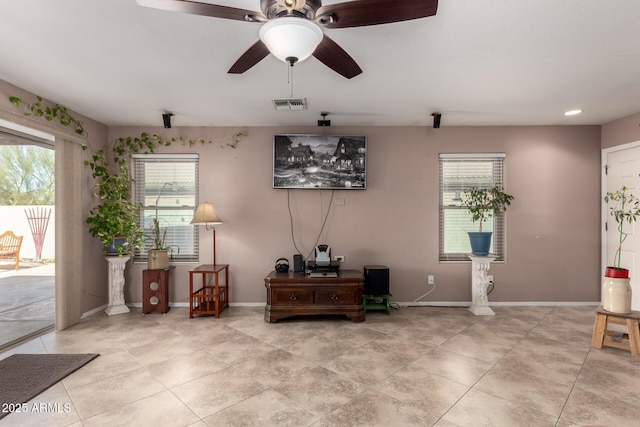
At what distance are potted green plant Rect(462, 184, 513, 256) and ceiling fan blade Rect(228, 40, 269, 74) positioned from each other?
3.22 metres

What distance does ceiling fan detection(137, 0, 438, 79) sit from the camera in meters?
1.36

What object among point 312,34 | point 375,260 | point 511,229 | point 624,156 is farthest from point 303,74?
point 624,156

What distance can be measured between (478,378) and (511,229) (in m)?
2.55

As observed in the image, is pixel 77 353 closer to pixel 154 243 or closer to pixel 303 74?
pixel 154 243

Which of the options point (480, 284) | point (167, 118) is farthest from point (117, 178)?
point (480, 284)

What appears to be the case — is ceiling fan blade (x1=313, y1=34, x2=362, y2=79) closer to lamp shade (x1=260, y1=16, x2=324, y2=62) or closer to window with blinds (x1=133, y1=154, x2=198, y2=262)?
lamp shade (x1=260, y1=16, x2=324, y2=62)

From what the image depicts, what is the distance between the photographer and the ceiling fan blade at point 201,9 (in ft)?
4.43

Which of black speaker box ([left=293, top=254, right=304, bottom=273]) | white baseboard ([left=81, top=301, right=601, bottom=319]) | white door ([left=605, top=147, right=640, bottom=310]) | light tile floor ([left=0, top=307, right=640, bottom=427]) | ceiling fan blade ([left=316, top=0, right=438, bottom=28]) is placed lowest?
light tile floor ([left=0, top=307, right=640, bottom=427])

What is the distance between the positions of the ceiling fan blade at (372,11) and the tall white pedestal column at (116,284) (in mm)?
3879

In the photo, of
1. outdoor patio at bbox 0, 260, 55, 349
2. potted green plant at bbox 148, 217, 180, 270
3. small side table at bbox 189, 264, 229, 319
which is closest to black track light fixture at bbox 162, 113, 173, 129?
potted green plant at bbox 148, 217, 180, 270

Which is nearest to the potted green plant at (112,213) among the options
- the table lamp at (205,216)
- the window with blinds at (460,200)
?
the table lamp at (205,216)

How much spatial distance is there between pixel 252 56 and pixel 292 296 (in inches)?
104

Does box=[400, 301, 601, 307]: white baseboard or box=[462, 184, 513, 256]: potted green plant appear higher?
box=[462, 184, 513, 256]: potted green plant

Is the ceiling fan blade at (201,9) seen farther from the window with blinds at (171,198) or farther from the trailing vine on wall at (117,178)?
the window with blinds at (171,198)
